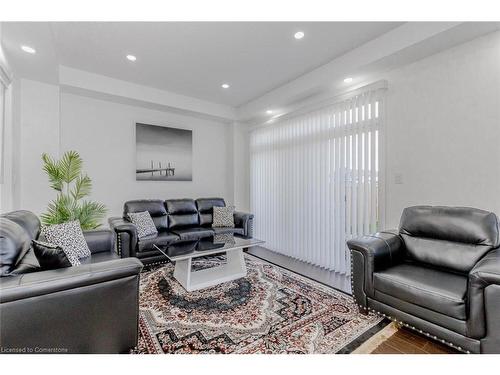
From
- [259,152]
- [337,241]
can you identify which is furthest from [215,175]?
[337,241]

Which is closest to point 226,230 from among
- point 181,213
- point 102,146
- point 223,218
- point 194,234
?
point 223,218

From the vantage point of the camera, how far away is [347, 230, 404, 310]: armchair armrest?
207 centimetres

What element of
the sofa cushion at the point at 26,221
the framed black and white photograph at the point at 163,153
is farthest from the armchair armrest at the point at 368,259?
the framed black and white photograph at the point at 163,153

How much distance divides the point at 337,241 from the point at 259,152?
2.34 m

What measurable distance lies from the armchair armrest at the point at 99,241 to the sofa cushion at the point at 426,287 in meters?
2.76

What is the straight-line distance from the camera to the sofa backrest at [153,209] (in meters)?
3.76

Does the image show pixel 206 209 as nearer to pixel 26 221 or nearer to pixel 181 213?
pixel 181 213

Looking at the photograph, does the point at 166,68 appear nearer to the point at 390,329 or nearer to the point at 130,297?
the point at 130,297

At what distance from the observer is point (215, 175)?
16.9 ft

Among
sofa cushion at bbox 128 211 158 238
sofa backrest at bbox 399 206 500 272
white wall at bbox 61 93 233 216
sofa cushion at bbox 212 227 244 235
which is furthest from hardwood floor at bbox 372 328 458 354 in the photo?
white wall at bbox 61 93 233 216

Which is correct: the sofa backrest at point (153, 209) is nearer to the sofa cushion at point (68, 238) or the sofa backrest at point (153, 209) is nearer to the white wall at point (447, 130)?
the sofa cushion at point (68, 238)

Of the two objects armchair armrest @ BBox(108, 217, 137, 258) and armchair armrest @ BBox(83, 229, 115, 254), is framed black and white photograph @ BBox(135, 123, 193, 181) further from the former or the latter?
armchair armrest @ BBox(83, 229, 115, 254)

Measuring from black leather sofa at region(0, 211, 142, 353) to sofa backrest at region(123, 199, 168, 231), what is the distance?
2.13 metres
